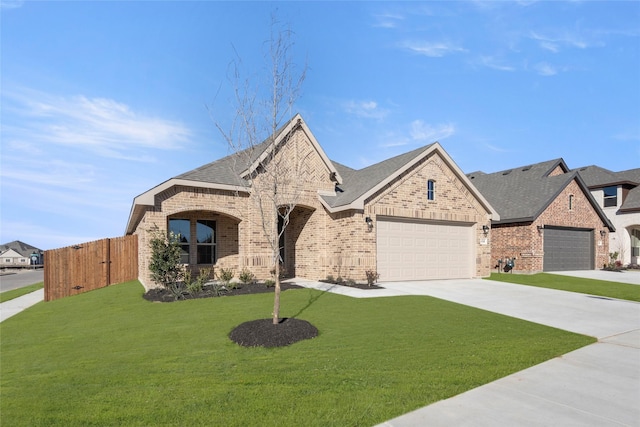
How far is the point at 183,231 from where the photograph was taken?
15.5m

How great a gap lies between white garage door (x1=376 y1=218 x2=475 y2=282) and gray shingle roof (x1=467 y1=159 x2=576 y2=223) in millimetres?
5549

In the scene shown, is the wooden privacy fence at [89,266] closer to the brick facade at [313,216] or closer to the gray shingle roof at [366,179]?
the brick facade at [313,216]

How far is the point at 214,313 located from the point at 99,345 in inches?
107

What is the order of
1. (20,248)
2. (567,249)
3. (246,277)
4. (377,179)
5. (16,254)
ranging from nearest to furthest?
(246,277) → (377,179) → (567,249) → (16,254) → (20,248)

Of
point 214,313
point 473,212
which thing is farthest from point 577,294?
point 214,313

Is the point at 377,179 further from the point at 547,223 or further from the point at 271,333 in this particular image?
the point at 547,223

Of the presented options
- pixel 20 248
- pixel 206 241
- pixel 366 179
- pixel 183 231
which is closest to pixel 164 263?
pixel 183 231

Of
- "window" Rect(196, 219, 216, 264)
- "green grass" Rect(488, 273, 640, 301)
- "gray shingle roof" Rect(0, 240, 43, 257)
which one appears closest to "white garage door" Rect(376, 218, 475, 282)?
"green grass" Rect(488, 273, 640, 301)

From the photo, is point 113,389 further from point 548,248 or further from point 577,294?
point 548,248

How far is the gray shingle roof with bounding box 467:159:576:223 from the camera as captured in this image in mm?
21094

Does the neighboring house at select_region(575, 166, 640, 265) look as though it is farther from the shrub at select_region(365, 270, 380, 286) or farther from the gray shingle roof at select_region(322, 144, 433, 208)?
the shrub at select_region(365, 270, 380, 286)

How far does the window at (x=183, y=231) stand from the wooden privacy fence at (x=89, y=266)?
2421mm

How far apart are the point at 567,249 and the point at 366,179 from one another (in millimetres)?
15575

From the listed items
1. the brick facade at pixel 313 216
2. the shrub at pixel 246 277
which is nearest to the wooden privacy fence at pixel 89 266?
the brick facade at pixel 313 216
